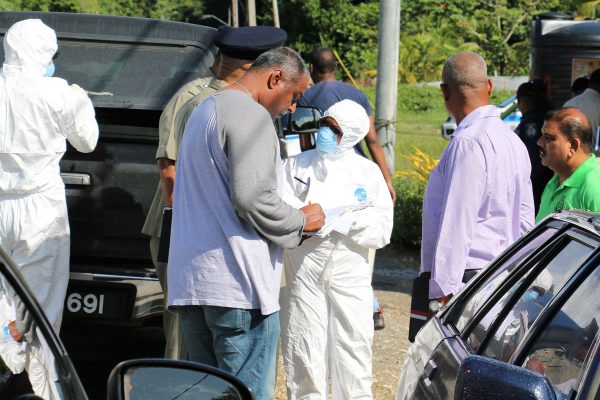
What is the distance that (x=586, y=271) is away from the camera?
268cm

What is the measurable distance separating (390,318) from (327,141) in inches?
107

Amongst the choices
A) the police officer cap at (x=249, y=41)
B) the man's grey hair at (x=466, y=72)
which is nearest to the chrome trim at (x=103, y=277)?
the police officer cap at (x=249, y=41)

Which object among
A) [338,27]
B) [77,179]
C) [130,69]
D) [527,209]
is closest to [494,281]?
[527,209]

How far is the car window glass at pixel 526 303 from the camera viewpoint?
293 cm

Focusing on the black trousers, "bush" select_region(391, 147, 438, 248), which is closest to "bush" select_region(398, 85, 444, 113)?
"bush" select_region(391, 147, 438, 248)

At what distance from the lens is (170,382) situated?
255 centimetres

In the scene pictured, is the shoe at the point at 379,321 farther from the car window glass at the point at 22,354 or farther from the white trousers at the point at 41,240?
the car window glass at the point at 22,354

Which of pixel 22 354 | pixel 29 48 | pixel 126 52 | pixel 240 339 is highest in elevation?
pixel 29 48

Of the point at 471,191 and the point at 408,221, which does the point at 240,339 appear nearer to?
the point at 471,191

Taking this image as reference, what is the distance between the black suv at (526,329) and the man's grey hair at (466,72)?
130 centimetres

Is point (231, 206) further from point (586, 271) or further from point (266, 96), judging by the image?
point (586, 271)

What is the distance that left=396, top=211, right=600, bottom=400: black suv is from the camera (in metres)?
2.39

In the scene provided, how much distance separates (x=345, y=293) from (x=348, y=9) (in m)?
34.0

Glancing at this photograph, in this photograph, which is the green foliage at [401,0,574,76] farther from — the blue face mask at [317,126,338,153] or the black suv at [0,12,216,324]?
the blue face mask at [317,126,338,153]
